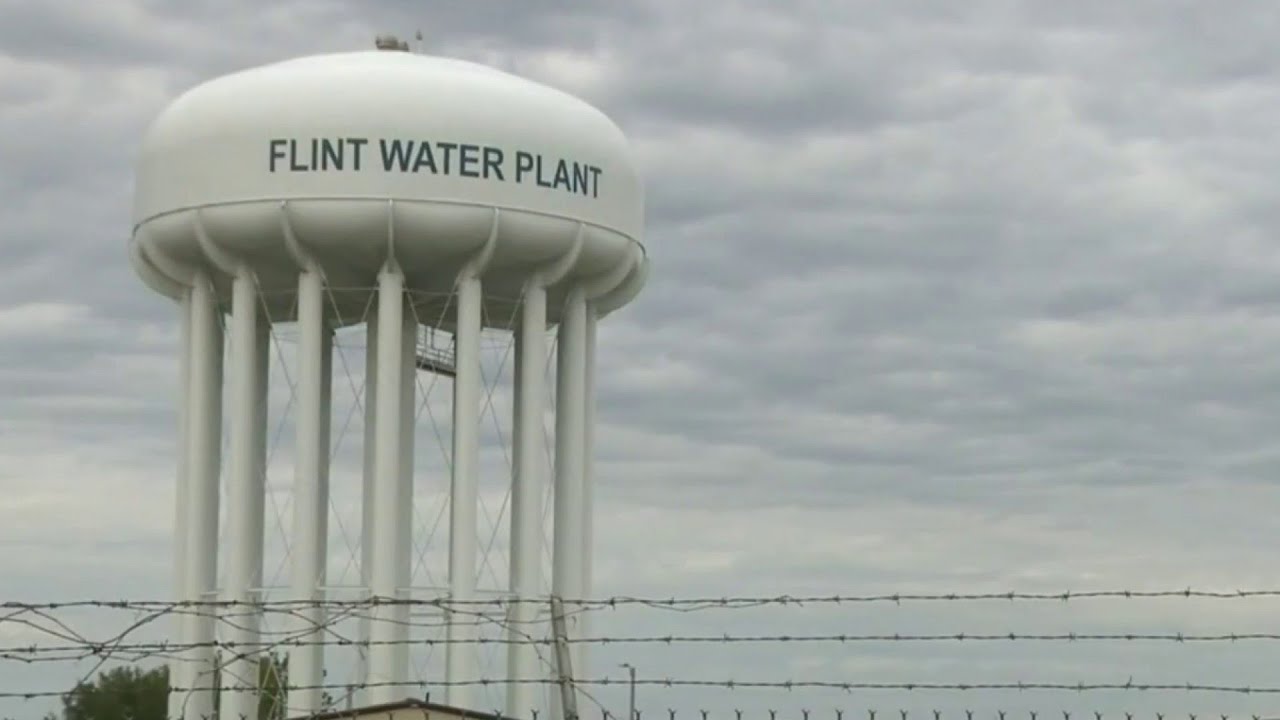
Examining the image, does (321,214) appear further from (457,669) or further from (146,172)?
(457,669)

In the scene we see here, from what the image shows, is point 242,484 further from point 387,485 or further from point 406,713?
point 406,713

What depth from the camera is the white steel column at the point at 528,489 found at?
84.6 ft

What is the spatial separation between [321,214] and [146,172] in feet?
10.3

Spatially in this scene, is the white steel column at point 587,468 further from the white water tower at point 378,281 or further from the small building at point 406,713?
the small building at point 406,713

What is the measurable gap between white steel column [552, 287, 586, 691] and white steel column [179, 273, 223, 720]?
170 inches

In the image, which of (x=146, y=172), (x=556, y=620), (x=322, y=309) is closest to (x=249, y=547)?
(x=322, y=309)

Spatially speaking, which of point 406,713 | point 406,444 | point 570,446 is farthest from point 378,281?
point 406,713

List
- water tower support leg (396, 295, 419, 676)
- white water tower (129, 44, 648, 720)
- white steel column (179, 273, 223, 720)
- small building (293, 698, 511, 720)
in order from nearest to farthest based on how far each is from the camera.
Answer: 1. small building (293, 698, 511, 720)
2. white water tower (129, 44, 648, 720)
3. water tower support leg (396, 295, 419, 676)
4. white steel column (179, 273, 223, 720)

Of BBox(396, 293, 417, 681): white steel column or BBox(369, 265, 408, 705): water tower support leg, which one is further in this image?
BBox(396, 293, 417, 681): white steel column

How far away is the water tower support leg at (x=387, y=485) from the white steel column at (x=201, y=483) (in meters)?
2.31

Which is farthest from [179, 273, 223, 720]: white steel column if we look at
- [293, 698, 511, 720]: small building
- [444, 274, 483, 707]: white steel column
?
[293, 698, 511, 720]: small building

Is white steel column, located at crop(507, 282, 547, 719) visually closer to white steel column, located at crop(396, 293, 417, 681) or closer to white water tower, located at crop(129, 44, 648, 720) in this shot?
white water tower, located at crop(129, 44, 648, 720)

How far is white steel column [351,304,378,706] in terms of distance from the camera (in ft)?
83.8

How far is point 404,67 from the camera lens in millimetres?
25859
